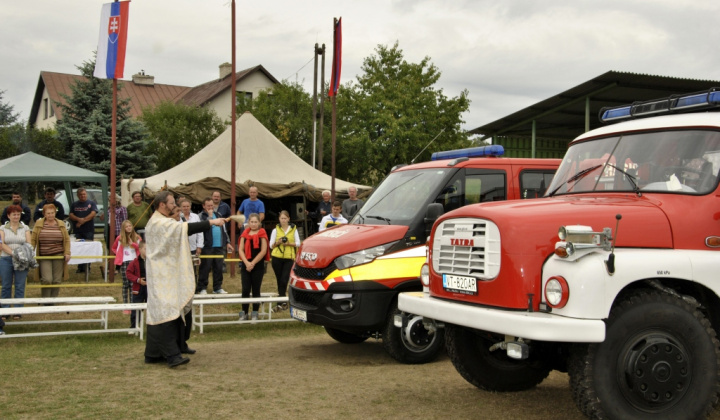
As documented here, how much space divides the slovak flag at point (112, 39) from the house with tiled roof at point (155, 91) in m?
36.7

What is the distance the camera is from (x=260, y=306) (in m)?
13.2

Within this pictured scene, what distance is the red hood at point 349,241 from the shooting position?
8.48 meters

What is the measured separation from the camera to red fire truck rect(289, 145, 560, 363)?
8.34 meters

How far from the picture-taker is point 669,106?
6520mm

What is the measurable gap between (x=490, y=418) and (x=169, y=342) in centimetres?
390

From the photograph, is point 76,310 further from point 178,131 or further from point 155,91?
point 155,91

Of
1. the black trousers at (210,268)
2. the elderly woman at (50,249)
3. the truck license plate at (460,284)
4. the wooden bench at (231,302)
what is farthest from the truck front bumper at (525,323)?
the elderly woman at (50,249)

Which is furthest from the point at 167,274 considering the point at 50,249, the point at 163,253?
the point at 50,249

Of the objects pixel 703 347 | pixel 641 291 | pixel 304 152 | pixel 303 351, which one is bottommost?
pixel 303 351

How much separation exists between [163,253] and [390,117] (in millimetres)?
31752

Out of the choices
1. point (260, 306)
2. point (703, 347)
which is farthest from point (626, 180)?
point (260, 306)

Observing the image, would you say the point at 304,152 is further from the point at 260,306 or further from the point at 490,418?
the point at 490,418

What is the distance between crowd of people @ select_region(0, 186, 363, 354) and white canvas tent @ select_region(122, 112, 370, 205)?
2.82 meters

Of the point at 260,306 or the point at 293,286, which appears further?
the point at 260,306
